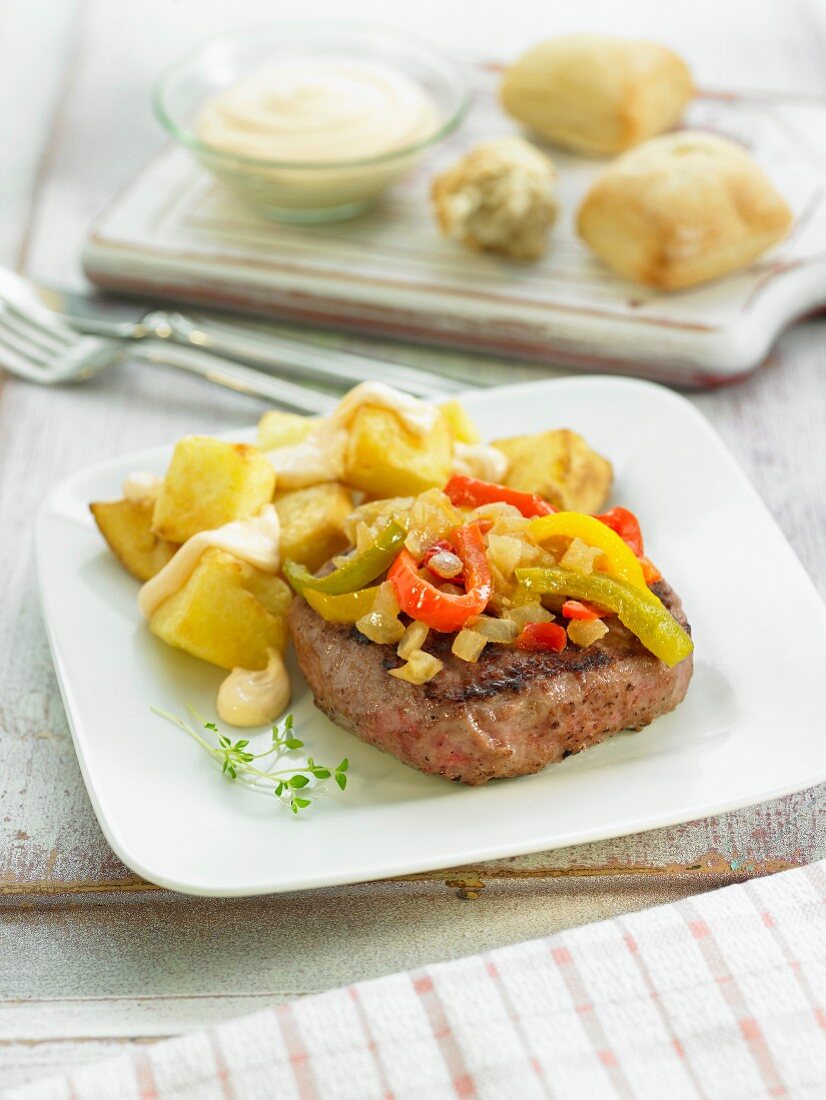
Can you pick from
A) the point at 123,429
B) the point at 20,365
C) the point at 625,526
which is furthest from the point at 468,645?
the point at 20,365

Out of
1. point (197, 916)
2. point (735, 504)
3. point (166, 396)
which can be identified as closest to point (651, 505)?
point (735, 504)

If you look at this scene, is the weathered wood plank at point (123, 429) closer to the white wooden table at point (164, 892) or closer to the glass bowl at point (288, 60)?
the white wooden table at point (164, 892)

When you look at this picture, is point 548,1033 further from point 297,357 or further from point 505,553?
point 297,357

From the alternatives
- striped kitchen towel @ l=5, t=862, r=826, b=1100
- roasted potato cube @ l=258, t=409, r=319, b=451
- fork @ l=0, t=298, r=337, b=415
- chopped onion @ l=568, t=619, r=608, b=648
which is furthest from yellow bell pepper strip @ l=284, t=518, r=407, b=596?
fork @ l=0, t=298, r=337, b=415

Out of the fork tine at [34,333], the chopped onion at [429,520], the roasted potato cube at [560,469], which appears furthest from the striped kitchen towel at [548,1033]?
the fork tine at [34,333]

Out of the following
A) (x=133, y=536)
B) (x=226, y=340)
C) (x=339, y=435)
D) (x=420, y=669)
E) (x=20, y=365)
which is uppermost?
(x=420, y=669)
